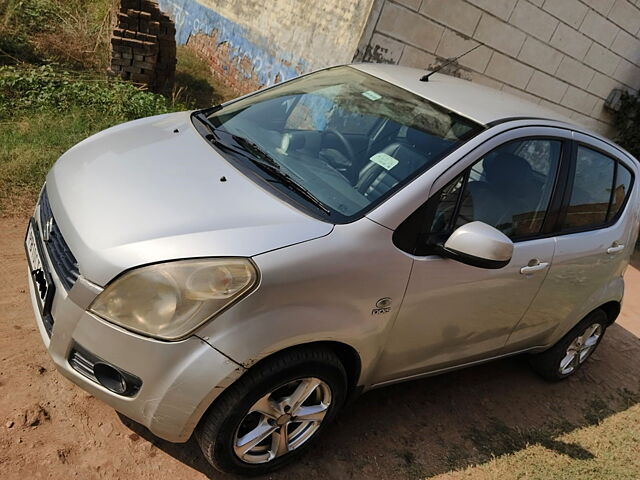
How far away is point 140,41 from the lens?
257 inches

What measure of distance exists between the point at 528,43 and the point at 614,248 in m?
5.15

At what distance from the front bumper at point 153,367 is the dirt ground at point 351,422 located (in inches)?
16.6

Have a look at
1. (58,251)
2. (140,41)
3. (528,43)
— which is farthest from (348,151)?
(528,43)

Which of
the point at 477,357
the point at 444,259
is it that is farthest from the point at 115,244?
the point at 477,357

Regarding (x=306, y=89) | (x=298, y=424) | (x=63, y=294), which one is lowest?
(x=298, y=424)

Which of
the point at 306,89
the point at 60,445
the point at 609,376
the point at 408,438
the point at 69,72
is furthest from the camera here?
the point at 69,72

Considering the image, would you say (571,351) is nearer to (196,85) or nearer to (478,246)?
(478,246)

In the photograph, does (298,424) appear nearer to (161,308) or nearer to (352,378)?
(352,378)

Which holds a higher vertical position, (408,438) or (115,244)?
(115,244)

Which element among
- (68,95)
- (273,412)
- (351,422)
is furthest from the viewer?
(68,95)

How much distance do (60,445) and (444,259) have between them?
6.11 ft

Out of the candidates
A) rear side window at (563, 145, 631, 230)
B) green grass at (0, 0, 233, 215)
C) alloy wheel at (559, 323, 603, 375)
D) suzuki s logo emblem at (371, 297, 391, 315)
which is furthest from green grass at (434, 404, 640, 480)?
green grass at (0, 0, 233, 215)

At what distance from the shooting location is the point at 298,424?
2.50m

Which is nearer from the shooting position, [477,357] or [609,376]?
[477,357]
